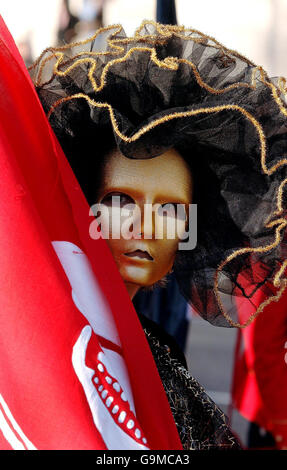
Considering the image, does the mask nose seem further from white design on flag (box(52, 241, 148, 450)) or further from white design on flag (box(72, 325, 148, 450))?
white design on flag (box(72, 325, 148, 450))

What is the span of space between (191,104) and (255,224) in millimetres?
246

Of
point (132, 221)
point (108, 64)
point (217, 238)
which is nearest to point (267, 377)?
point (217, 238)

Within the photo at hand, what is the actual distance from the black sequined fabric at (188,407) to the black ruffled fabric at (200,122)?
0.17m

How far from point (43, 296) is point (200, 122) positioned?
15.7 inches

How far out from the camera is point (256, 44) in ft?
19.3

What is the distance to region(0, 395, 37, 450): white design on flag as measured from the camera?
33.3 inches

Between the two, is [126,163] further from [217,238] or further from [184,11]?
[184,11]

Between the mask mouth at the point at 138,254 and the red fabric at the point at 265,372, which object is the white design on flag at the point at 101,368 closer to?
the mask mouth at the point at 138,254

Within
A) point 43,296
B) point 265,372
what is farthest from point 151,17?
point 43,296

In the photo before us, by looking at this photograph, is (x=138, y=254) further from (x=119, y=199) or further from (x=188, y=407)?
(x=188, y=407)

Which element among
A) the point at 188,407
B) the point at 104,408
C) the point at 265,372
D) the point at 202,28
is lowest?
the point at 265,372

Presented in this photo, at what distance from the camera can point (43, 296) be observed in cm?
87

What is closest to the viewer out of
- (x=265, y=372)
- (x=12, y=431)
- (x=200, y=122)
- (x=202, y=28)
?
(x=12, y=431)

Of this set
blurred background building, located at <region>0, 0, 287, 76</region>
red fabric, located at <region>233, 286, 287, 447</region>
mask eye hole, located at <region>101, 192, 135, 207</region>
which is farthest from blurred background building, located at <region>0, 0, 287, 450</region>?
mask eye hole, located at <region>101, 192, 135, 207</region>
